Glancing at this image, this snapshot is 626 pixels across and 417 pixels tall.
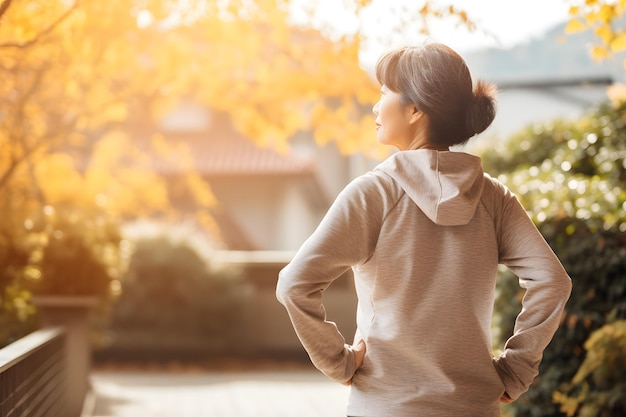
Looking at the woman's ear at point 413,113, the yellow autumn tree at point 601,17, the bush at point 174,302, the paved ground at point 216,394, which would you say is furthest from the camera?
the bush at point 174,302

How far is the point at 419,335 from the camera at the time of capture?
2.15 meters

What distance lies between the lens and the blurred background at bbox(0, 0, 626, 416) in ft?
18.0

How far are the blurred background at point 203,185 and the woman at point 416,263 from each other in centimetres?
35

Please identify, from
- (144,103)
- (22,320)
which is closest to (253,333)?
(144,103)

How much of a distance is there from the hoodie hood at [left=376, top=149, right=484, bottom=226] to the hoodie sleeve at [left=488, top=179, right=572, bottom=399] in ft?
0.43

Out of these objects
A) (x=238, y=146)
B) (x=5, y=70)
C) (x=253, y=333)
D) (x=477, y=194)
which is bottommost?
(x=253, y=333)

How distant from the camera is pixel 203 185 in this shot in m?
13.8

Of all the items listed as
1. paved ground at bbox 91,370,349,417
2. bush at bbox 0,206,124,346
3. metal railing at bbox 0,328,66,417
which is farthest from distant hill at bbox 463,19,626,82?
metal railing at bbox 0,328,66,417

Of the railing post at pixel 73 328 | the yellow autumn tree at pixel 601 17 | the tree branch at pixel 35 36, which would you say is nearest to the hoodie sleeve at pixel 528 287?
the tree branch at pixel 35 36

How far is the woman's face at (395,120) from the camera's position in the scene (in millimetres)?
2271

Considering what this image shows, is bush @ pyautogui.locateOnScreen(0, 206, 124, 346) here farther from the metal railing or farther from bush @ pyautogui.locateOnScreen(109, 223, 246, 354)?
bush @ pyautogui.locateOnScreen(109, 223, 246, 354)

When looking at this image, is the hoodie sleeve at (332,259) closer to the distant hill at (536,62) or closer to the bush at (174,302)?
the bush at (174,302)

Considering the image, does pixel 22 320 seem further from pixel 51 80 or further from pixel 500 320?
pixel 500 320

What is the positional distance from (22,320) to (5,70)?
1.66 m
